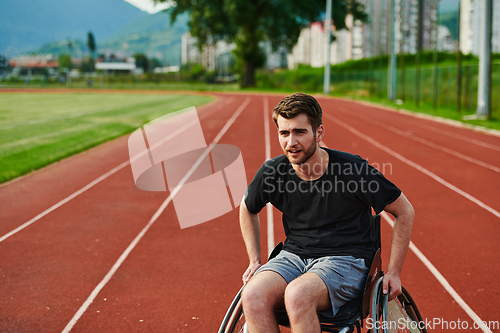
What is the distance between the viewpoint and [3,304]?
3.83 metres

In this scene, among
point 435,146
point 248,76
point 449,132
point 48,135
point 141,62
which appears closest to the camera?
point 435,146

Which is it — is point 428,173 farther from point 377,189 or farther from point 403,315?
point 377,189

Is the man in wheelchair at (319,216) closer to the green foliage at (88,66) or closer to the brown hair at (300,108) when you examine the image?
the brown hair at (300,108)

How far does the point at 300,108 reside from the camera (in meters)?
2.47

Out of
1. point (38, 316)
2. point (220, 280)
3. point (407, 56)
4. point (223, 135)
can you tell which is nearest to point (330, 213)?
point (220, 280)

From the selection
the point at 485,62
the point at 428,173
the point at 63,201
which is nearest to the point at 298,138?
the point at 63,201

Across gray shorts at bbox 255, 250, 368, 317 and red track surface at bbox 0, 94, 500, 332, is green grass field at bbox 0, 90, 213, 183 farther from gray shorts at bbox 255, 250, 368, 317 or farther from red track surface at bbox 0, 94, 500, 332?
gray shorts at bbox 255, 250, 368, 317

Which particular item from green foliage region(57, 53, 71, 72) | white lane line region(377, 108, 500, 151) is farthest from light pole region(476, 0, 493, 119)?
green foliage region(57, 53, 71, 72)

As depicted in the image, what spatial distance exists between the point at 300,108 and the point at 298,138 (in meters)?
0.15

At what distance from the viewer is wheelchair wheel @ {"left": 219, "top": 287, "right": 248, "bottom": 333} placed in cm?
243

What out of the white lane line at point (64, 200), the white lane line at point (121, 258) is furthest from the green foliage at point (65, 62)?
the white lane line at point (121, 258)

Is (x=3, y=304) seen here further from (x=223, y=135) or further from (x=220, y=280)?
(x=223, y=135)

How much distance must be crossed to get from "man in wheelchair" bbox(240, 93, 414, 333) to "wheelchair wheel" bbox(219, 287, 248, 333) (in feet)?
0.51

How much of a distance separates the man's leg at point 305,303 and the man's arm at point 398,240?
369 millimetres
